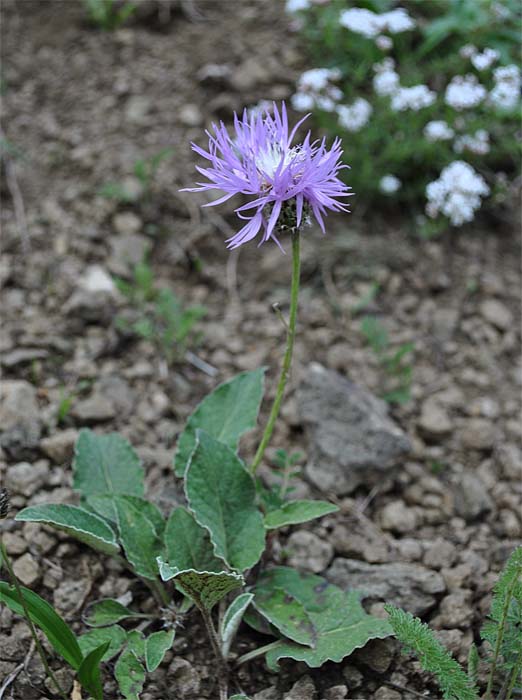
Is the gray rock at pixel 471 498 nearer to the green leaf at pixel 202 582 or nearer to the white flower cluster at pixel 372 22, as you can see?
the green leaf at pixel 202 582

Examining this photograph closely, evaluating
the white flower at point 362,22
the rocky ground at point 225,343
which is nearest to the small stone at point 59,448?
the rocky ground at point 225,343

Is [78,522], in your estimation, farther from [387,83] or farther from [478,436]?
[387,83]

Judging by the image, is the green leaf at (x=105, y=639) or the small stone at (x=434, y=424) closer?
the green leaf at (x=105, y=639)

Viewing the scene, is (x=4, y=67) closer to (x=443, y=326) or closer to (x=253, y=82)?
(x=253, y=82)

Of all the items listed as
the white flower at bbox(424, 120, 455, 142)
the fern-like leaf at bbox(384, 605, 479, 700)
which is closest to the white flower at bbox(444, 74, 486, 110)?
the white flower at bbox(424, 120, 455, 142)

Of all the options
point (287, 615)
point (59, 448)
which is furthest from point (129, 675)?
point (59, 448)

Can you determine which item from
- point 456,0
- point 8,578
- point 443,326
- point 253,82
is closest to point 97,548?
point 8,578
